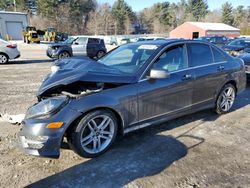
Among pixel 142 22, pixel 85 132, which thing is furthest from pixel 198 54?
pixel 142 22

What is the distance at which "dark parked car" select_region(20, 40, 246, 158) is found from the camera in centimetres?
330

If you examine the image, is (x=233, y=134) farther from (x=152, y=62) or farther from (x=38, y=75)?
(x=38, y=75)

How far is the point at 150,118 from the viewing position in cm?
412

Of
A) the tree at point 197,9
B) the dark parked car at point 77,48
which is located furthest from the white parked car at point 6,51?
the tree at point 197,9

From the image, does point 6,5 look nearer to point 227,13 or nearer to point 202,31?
point 202,31

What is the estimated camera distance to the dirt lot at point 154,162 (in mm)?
3129

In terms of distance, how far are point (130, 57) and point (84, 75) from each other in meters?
1.20

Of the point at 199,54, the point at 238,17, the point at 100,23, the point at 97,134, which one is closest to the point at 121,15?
the point at 100,23

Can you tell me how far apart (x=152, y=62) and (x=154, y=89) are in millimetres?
426

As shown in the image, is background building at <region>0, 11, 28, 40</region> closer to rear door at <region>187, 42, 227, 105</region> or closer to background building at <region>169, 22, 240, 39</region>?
background building at <region>169, 22, 240, 39</region>

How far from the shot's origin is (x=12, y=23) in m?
50.8

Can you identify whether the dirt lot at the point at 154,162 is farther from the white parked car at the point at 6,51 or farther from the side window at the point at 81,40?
the side window at the point at 81,40

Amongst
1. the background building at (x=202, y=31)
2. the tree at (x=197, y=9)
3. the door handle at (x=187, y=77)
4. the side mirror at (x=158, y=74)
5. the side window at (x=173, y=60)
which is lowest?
the background building at (x=202, y=31)

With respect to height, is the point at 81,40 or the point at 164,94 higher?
the point at 81,40
